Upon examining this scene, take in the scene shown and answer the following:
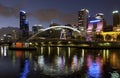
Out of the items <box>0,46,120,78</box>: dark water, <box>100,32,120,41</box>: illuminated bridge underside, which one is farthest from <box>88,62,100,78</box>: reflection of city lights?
<box>100,32,120,41</box>: illuminated bridge underside

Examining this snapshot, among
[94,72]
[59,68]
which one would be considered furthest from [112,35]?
[94,72]

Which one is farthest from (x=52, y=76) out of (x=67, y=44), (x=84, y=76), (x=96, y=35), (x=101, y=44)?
(x=96, y=35)

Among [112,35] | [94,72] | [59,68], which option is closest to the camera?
[94,72]

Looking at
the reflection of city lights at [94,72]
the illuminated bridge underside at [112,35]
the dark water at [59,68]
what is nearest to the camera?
the reflection of city lights at [94,72]

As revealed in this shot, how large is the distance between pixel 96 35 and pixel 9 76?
139 m

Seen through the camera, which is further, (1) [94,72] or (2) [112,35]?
(2) [112,35]

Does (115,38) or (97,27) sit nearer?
(115,38)

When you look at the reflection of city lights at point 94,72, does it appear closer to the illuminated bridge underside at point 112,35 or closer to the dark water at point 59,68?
the dark water at point 59,68

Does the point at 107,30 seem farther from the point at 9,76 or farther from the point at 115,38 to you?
the point at 9,76

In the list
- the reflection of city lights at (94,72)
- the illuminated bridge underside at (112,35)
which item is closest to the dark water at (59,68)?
the reflection of city lights at (94,72)

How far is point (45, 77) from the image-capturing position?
26.5 meters

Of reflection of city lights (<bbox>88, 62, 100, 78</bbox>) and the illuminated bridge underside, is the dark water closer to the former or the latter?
reflection of city lights (<bbox>88, 62, 100, 78</bbox>)

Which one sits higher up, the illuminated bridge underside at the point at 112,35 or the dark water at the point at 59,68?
the illuminated bridge underside at the point at 112,35

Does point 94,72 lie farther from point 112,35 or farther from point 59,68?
point 112,35
